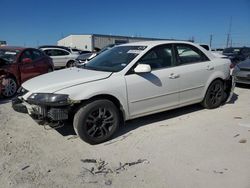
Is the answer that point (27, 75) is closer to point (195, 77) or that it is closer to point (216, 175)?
point (195, 77)

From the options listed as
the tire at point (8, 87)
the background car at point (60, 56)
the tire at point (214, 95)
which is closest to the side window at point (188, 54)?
the tire at point (214, 95)

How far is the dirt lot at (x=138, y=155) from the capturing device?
11.3ft

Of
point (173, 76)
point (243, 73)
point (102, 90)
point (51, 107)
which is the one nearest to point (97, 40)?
point (243, 73)

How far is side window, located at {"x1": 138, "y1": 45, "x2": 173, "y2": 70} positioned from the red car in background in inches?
183

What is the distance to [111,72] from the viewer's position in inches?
188

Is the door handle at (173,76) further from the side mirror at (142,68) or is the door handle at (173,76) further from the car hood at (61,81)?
the car hood at (61,81)

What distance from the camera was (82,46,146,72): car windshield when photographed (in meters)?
5.03

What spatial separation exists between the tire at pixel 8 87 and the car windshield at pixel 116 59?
3.46 metres

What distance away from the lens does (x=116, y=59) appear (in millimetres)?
5344

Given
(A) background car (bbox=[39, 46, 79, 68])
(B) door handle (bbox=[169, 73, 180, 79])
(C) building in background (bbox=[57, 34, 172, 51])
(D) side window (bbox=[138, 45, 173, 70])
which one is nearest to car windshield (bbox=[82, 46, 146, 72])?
(D) side window (bbox=[138, 45, 173, 70])

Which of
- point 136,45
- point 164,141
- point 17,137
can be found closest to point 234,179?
point 164,141

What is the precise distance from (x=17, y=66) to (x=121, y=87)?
504 centimetres

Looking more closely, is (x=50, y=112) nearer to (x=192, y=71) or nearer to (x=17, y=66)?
(x=192, y=71)

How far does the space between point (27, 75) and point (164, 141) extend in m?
5.81
